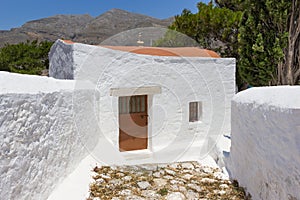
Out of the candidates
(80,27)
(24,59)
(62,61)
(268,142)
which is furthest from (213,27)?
(80,27)

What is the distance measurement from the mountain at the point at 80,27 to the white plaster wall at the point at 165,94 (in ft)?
62.6

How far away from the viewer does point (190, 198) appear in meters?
4.70

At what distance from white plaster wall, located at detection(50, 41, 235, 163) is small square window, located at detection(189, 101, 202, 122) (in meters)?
0.16

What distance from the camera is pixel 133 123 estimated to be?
8.07 meters

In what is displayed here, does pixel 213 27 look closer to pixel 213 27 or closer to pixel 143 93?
pixel 213 27

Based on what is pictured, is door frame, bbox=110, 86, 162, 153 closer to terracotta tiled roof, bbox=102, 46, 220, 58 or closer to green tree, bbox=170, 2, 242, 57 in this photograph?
terracotta tiled roof, bbox=102, 46, 220, 58

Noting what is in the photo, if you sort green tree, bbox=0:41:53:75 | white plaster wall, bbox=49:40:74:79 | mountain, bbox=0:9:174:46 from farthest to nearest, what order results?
mountain, bbox=0:9:174:46, green tree, bbox=0:41:53:75, white plaster wall, bbox=49:40:74:79

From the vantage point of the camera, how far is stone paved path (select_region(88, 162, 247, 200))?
468 cm

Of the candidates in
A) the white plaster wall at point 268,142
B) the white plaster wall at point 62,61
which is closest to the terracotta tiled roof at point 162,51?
the white plaster wall at point 62,61

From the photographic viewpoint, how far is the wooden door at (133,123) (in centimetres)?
792

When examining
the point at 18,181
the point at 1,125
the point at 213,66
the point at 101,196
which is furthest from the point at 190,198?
the point at 213,66

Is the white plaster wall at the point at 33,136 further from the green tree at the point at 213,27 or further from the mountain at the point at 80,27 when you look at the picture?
the mountain at the point at 80,27

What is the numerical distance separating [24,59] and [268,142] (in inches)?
616

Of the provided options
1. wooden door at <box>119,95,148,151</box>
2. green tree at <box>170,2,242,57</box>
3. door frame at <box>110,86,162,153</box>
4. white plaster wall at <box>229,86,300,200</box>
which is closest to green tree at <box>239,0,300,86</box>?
green tree at <box>170,2,242,57</box>
